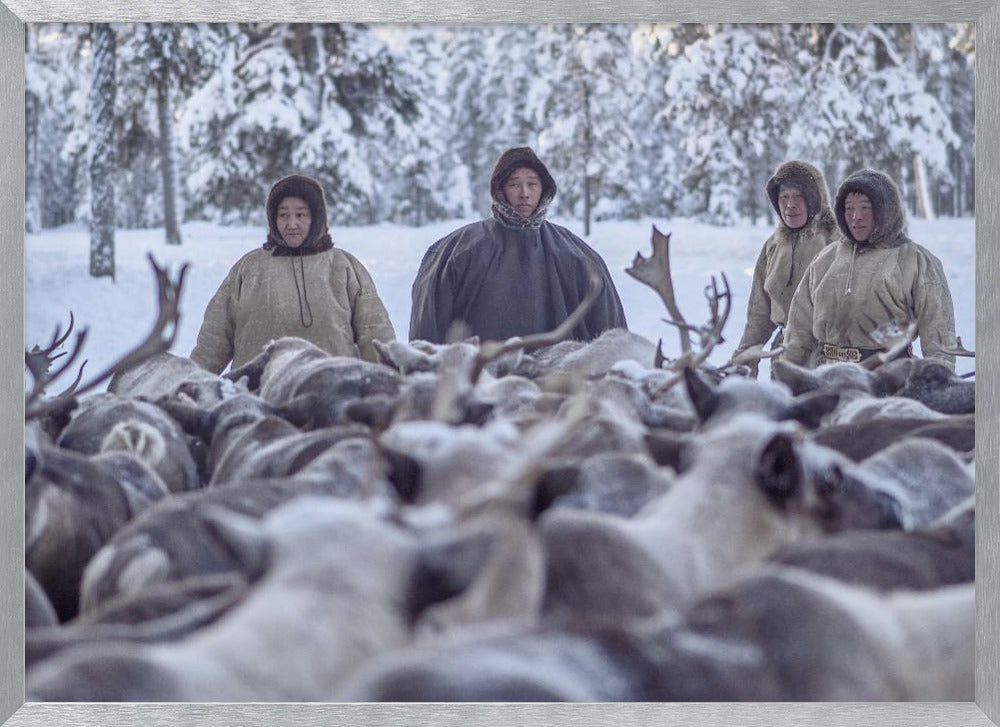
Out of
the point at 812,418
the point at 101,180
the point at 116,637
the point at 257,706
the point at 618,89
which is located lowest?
the point at 257,706

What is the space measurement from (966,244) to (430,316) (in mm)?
1398

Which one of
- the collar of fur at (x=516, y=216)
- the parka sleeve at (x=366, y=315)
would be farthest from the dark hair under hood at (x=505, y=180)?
the parka sleeve at (x=366, y=315)

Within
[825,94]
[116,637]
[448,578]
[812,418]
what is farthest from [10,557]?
[825,94]

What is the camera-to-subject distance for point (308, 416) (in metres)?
2.83

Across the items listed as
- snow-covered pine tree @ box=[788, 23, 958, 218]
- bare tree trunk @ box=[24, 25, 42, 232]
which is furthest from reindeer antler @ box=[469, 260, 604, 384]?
bare tree trunk @ box=[24, 25, 42, 232]

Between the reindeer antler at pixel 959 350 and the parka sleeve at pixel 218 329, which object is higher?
the parka sleeve at pixel 218 329

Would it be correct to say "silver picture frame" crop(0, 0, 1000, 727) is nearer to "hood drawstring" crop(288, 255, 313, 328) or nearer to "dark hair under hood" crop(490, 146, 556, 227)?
"dark hair under hood" crop(490, 146, 556, 227)

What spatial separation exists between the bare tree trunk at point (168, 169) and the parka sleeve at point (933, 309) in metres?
1.97

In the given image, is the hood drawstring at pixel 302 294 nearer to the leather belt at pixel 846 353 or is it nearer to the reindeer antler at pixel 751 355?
the reindeer antler at pixel 751 355

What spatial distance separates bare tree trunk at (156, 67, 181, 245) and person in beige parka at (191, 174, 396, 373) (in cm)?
19

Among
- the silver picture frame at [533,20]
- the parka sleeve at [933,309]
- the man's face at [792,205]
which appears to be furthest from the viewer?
the man's face at [792,205]

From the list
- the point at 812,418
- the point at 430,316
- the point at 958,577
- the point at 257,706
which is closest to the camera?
the point at 257,706

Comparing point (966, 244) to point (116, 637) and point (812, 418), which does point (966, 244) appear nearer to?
point (812, 418)

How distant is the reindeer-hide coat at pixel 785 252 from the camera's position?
307 cm
